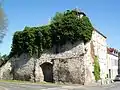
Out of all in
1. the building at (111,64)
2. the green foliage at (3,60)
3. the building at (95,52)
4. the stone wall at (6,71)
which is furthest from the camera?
the building at (111,64)

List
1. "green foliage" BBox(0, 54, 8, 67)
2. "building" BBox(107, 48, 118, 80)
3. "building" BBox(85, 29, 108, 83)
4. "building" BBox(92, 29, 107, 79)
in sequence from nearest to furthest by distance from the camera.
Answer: "building" BBox(85, 29, 108, 83)
"building" BBox(92, 29, 107, 79)
"green foliage" BBox(0, 54, 8, 67)
"building" BBox(107, 48, 118, 80)

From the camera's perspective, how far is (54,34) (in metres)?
51.8

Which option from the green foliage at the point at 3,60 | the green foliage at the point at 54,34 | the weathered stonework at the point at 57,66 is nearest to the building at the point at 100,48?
the green foliage at the point at 54,34

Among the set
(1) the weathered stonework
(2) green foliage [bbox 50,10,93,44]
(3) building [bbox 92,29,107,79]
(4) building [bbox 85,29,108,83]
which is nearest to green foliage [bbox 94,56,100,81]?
(4) building [bbox 85,29,108,83]

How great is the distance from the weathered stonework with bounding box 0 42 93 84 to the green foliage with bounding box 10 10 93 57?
1154 mm

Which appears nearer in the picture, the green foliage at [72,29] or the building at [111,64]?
the green foliage at [72,29]

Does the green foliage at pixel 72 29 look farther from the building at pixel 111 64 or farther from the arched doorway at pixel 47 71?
the building at pixel 111 64

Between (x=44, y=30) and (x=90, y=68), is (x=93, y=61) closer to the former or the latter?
(x=90, y=68)


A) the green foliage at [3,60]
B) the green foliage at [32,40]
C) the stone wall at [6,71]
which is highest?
the green foliage at [32,40]

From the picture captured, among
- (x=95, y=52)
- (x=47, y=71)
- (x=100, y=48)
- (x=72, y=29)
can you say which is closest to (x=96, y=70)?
(x=95, y=52)

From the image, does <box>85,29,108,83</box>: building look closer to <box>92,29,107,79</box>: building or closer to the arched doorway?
<box>92,29,107,79</box>: building

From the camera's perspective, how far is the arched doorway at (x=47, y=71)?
5259 cm

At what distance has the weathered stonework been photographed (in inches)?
1940

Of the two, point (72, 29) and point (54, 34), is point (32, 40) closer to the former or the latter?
point (54, 34)
